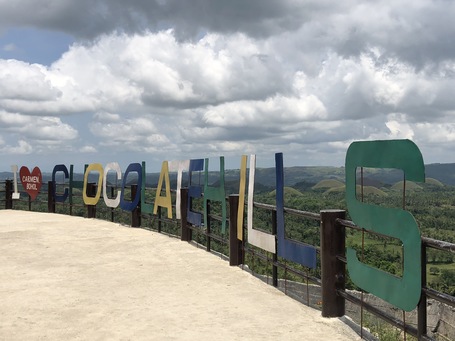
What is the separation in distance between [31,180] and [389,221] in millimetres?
19362

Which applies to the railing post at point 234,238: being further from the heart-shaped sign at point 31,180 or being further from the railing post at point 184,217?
the heart-shaped sign at point 31,180

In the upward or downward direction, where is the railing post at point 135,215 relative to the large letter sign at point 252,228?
downward

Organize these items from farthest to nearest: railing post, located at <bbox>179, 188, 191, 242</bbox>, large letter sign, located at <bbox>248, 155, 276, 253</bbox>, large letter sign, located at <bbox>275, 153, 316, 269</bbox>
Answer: railing post, located at <bbox>179, 188, 191, 242</bbox> → large letter sign, located at <bbox>248, 155, 276, 253</bbox> → large letter sign, located at <bbox>275, 153, 316, 269</bbox>

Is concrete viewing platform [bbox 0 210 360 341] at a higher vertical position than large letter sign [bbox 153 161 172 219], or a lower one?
lower

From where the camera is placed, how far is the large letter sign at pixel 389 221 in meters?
4.29

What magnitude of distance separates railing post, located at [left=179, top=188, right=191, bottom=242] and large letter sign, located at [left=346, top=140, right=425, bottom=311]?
6.60 m

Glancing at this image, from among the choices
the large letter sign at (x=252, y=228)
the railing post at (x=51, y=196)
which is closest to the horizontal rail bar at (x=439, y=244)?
the large letter sign at (x=252, y=228)

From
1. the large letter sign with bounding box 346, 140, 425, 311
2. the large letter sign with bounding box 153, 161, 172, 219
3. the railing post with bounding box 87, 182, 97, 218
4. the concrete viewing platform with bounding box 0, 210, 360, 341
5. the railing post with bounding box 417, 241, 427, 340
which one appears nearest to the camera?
the railing post with bounding box 417, 241, 427, 340

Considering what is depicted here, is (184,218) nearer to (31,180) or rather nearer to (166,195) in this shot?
(166,195)

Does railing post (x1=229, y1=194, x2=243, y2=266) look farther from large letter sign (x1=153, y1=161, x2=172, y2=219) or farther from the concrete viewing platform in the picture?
large letter sign (x1=153, y1=161, x2=172, y2=219)

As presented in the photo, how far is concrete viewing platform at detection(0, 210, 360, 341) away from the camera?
5184 millimetres

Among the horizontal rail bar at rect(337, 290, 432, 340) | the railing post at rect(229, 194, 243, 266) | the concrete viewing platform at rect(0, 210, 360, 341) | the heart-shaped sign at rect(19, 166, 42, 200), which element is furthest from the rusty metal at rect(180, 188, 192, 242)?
the heart-shaped sign at rect(19, 166, 42, 200)

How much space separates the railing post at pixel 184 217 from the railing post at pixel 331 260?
6.33m

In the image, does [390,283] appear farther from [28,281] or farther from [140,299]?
[28,281]
